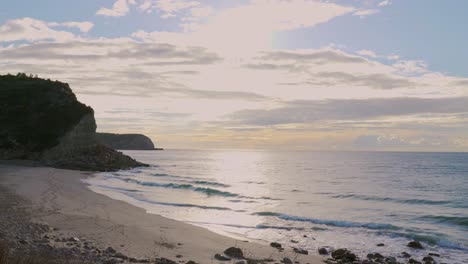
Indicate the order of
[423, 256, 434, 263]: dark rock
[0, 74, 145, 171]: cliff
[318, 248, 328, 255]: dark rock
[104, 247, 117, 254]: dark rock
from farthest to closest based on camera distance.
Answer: [0, 74, 145, 171]: cliff
[318, 248, 328, 255]: dark rock
[423, 256, 434, 263]: dark rock
[104, 247, 117, 254]: dark rock

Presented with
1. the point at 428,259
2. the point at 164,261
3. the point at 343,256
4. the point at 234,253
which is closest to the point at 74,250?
the point at 164,261

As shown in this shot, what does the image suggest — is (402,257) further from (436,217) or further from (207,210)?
(207,210)

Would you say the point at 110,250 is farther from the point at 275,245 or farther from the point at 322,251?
the point at 322,251

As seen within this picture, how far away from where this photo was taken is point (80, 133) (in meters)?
67.4

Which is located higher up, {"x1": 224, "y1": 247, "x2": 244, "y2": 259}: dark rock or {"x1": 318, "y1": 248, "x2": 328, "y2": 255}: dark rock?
{"x1": 224, "y1": 247, "x2": 244, "y2": 259}: dark rock

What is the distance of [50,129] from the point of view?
6444 centimetres

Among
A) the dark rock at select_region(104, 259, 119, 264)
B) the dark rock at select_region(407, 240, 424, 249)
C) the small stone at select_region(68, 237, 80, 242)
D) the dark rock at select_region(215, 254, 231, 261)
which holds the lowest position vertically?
the dark rock at select_region(407, 240, 424, 249)

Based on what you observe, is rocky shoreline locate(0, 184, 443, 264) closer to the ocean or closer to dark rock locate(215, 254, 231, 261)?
dark rock locate(215, 254, 231, 261)

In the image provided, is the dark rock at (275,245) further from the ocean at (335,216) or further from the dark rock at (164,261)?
the dark rock at (164,261)

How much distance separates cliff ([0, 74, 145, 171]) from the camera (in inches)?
2448

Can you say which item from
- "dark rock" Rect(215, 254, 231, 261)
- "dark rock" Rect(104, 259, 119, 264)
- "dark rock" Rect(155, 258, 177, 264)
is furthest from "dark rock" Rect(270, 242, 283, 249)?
"dark rock" Rect(104, 259, 119, 264)

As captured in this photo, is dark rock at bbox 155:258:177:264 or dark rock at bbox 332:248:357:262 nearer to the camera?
dark rock at bbox 155:258:177:264

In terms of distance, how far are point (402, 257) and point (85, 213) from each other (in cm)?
1382

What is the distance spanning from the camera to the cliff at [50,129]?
62188 millimetres
